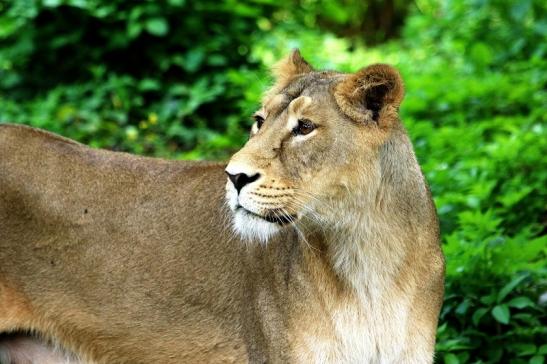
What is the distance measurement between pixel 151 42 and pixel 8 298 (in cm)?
482

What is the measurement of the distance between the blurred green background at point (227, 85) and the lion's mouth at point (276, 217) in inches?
89.0

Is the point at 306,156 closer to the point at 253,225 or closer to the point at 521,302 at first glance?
the point at 253,225

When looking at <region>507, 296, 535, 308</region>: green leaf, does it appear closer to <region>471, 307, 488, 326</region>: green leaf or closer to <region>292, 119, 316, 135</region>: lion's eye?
<region>471, 307, 488, 326</region>: green leaf

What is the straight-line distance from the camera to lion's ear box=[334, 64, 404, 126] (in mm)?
4121

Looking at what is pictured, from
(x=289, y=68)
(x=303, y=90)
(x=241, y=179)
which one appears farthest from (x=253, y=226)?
(x=289, y=68)

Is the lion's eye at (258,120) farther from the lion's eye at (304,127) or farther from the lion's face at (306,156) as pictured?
the lion's eye at (304,127)

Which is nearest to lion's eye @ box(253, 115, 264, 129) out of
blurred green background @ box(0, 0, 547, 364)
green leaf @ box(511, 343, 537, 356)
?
green leaf @ box(511, 343, 537, 356)

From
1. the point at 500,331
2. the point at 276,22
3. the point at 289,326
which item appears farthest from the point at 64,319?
the point at 276,22

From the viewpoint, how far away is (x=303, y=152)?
4059 mm

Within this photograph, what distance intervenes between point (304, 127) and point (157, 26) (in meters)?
5.04

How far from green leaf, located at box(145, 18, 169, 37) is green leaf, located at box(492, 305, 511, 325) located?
4483 millimetres

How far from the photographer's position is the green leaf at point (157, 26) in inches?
350

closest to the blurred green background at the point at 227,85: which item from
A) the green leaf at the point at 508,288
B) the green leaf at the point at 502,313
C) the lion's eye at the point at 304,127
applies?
the green leaf at the point at 508,288

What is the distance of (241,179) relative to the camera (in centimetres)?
394
